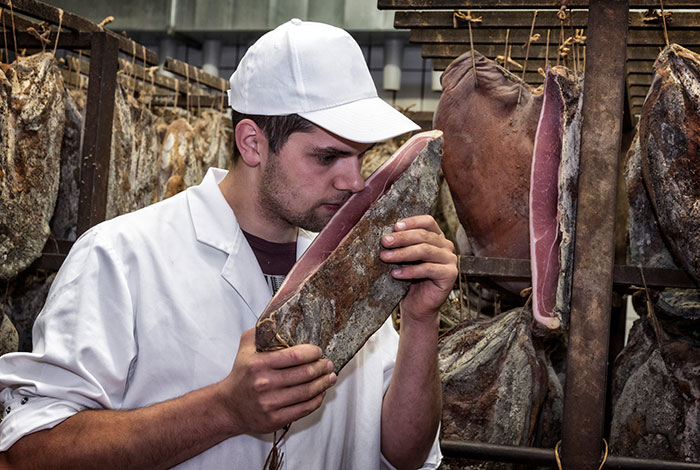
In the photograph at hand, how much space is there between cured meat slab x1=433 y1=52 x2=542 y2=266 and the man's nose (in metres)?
1.30

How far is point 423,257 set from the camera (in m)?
1.97

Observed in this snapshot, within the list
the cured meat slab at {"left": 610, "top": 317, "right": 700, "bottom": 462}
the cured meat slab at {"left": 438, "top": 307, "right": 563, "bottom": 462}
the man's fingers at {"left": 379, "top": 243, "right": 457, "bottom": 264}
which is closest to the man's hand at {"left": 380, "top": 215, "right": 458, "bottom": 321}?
the man's fingers at {"left": 379, "top": 243, "right": 457, "bottom": 264}

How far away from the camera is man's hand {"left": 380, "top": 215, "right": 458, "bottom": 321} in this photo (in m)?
1.94

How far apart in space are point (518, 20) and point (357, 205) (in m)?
1.42

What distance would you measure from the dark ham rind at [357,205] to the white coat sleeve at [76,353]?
0.48 metres

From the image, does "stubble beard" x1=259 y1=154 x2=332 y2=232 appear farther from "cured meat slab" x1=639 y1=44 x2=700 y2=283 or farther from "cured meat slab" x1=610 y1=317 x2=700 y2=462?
"cured meat slab" x1=610 y1=317 x2=700 y2=462

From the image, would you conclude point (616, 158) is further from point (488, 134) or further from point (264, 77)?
point (264, 77)

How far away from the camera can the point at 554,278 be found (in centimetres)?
273

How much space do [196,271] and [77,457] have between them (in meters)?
0.57

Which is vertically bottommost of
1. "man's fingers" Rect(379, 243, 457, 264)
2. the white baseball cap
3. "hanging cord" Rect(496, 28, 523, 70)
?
"man's fingers" Rect(379, 243, 457, 264)

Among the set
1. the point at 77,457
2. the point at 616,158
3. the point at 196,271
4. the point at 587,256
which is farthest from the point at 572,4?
the point at 77,457

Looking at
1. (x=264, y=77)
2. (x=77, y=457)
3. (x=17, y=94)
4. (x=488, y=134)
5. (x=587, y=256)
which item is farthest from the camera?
(x=17, y=94)

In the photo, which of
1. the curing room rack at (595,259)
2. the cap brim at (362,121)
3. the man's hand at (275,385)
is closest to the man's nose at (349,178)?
the cap brim at (362,121)

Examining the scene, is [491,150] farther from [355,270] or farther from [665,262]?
[355,270]
